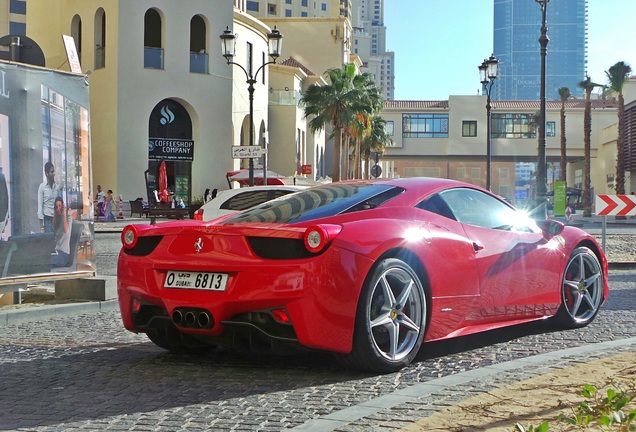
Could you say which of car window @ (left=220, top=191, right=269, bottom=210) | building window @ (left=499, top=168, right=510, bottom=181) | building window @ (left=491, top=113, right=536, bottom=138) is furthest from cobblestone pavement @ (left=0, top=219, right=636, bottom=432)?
building window @ (left=499, top=168, right=510, bottom=181)

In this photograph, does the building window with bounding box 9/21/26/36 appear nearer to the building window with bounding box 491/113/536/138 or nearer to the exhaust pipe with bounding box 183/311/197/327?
the building window with bounding box 491/113/536/138

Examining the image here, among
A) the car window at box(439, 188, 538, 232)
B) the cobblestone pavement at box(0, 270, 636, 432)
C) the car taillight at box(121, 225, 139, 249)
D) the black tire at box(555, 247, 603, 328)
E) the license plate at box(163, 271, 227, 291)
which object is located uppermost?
the car window at box(439, 188, 538, 232)

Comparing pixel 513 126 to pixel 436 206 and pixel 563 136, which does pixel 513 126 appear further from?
pixel 436 206

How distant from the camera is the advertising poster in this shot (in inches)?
341

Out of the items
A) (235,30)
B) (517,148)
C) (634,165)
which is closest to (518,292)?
(235,30)

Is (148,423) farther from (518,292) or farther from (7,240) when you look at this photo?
(7,240)

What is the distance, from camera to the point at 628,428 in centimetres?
353

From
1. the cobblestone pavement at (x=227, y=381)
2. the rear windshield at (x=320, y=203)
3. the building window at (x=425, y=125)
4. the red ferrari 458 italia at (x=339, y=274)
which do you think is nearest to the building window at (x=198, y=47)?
the building window at (x=425, y=125)

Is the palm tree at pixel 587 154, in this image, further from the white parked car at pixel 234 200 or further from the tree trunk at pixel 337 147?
the white parked car at pixel 234 200

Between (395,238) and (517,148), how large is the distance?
82.0 m

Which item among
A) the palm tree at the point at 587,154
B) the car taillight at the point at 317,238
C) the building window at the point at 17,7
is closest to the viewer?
the car taillight at the point at 317,238

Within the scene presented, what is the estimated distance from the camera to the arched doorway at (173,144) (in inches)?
2025

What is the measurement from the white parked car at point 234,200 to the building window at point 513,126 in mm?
73389

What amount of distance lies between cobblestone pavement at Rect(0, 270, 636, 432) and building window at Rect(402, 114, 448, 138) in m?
79.4
